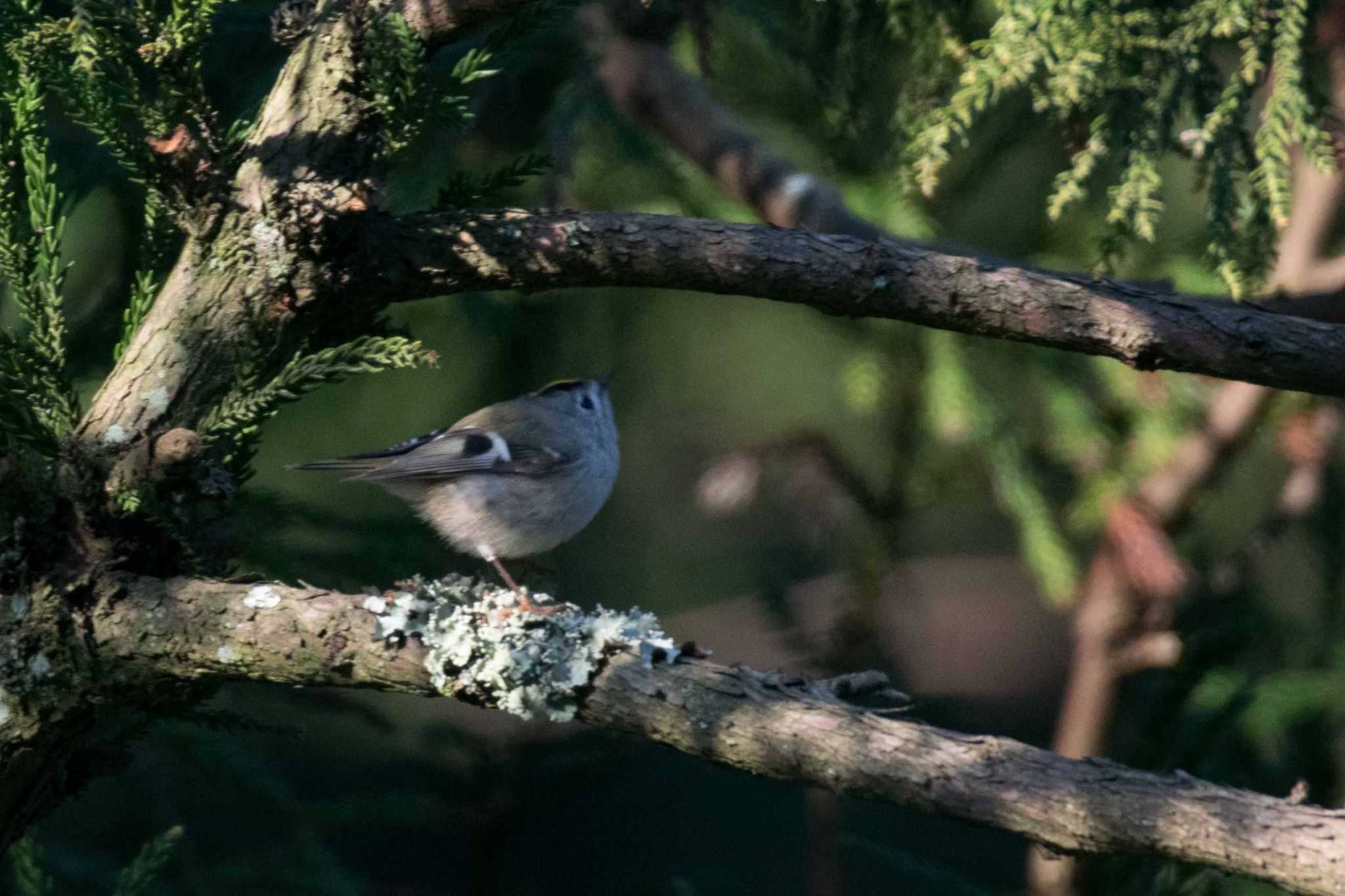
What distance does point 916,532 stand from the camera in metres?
4.80

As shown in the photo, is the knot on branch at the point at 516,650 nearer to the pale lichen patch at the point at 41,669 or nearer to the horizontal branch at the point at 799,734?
the horizontal branch at the point at 799,734

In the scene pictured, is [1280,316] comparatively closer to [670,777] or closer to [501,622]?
[501,622]

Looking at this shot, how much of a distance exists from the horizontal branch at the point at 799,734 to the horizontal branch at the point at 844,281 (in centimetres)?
42

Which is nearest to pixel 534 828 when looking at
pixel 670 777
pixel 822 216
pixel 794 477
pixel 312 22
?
pixel 670 777

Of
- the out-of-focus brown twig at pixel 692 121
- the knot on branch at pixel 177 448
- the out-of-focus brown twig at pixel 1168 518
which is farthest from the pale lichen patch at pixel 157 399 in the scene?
the out-of-focus brown twig at pixel 1168 518

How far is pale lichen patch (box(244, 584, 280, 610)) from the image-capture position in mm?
1349

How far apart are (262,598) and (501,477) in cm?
127

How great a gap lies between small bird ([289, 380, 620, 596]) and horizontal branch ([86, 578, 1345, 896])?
0.97 m

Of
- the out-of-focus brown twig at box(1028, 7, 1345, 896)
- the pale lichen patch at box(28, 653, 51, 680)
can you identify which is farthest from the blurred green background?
the pale lichen patch at box(28, 653, 51, 680)

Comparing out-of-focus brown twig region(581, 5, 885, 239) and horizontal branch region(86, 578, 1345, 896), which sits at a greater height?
out-of-focus brown twig region(581, 5, 885, 239)

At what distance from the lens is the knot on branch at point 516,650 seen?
1312 mm

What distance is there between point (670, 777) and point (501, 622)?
1.48 metres

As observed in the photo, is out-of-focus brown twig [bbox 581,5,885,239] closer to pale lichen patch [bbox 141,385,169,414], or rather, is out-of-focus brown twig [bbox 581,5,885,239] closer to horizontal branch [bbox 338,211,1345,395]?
horizontal branch [bbox 338,211,1345,395]

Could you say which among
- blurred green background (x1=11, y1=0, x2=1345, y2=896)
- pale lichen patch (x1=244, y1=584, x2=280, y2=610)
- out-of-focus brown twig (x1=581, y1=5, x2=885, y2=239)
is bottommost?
blurred green background (x1=11, y1=0, x2=1345, y2=896)
